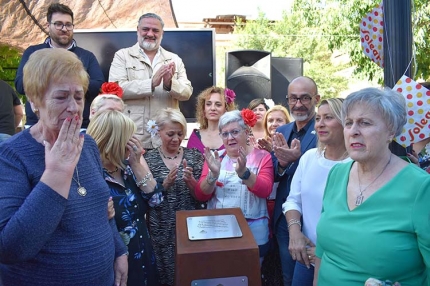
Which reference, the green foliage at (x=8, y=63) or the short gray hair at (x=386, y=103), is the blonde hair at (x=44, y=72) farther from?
the green foliage at (x=8, y=63)

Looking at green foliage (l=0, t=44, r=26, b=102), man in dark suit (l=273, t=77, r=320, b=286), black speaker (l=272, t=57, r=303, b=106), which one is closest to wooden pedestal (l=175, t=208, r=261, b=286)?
man in dark suit (l=273, t=77, r=320, b=286)

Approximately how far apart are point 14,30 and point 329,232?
4714 mm

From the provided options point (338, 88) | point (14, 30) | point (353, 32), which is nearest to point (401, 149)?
point (14, 30)

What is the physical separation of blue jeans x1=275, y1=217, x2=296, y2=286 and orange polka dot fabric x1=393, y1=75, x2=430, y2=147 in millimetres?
1010

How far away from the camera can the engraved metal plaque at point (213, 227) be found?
1.91m

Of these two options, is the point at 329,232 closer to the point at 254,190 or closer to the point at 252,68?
the point at 254,190

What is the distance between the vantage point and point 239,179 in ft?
9.20

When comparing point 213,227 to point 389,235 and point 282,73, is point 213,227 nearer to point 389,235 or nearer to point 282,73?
point 389,235

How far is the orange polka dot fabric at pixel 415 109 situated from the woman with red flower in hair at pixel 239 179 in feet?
3.17

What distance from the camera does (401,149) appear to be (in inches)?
87.5

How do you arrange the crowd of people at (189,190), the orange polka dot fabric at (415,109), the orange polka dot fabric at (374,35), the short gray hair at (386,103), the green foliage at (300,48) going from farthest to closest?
the green foliage at (300,48) < the orange polka dot fabric at (374,35) < the orange polka dot fabric at (415,109) < the short gray hair at (386,103) < the crowd of people at (189,190)

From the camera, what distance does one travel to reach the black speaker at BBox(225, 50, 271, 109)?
6.80 m

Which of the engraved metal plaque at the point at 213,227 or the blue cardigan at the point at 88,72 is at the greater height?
the blue cardigan at the point at 88,72

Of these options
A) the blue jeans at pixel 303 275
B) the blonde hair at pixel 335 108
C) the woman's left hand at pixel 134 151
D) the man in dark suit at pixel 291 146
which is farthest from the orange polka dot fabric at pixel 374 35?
the woman's left hand at pixel 134 151
